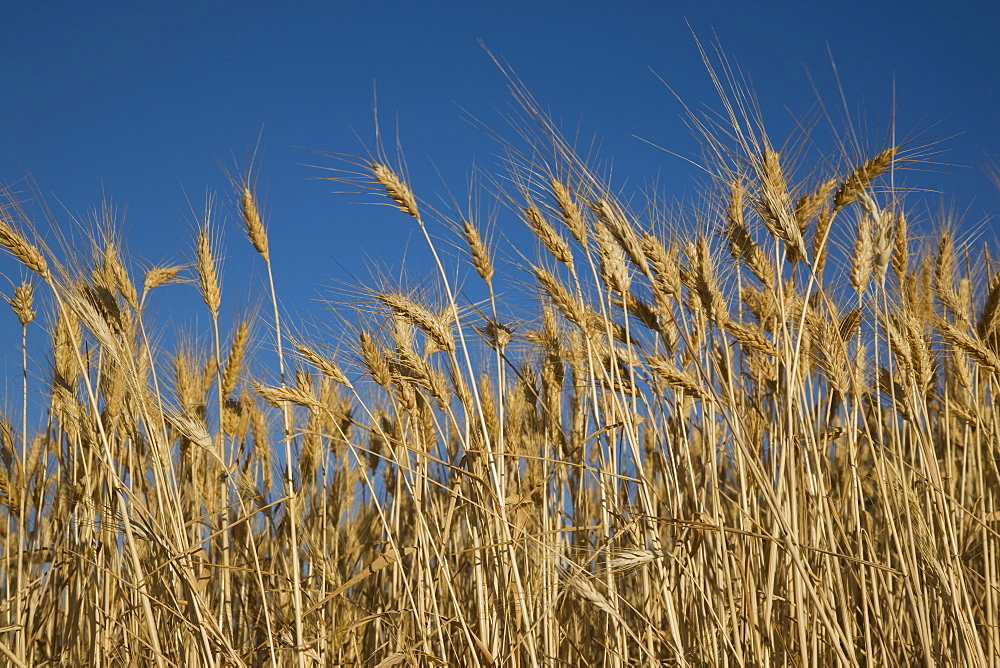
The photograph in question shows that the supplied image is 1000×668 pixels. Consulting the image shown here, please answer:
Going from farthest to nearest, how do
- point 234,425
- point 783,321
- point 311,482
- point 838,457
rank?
point 838,457
point 311,482
point 234,425
point 783,321

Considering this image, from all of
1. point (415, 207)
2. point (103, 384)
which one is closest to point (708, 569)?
point (415, 207)

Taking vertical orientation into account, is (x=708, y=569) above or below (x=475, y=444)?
below

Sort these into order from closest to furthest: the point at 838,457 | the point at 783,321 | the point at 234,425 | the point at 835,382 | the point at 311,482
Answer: the point at 783,321
the point at 835,382
the point at 234,425
the point at 311,482
the point at 838,457

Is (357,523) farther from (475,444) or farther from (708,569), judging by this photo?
(708,569)

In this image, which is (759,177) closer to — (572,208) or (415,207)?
(572,208)

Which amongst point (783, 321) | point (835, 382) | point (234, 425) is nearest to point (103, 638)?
point (234, 425)

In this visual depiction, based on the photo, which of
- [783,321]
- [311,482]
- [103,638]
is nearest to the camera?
[783,321]

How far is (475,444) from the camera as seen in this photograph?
2473 millimetres

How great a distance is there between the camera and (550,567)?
2348 mm

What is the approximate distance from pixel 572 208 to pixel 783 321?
864 mm

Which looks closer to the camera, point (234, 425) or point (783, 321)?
point (783, 321)

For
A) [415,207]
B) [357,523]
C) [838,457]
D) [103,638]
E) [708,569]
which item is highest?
[415,207]

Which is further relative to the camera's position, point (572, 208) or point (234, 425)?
point (234, 425)

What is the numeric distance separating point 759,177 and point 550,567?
1.29 m
